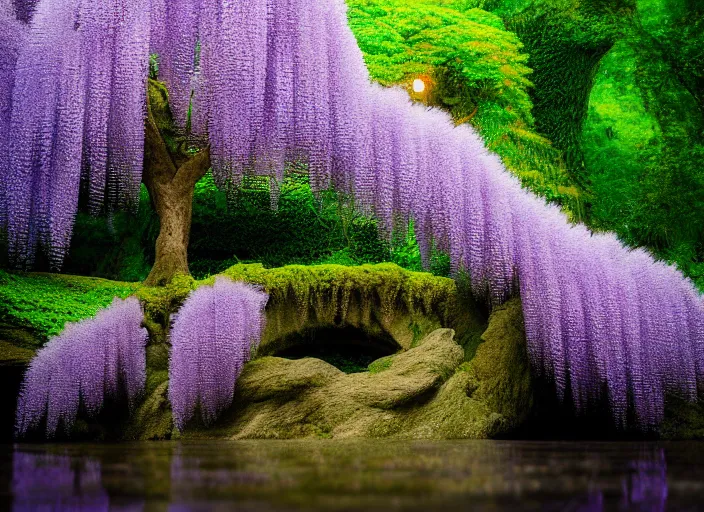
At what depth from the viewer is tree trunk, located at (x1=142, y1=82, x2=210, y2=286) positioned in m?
7.12

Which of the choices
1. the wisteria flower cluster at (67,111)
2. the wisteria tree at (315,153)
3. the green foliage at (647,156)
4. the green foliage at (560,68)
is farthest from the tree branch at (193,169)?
the green foliage at (560,68)

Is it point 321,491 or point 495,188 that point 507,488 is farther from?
point 495,188

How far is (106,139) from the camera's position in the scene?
5953 mm

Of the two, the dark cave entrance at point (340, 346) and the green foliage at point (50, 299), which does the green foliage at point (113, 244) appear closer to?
the green foliage at point (50, 299)

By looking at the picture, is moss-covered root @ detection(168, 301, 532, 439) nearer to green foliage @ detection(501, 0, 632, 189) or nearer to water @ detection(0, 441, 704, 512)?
water @ detection(0, 441, 704, 512)

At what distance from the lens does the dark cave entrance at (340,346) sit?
6.95m

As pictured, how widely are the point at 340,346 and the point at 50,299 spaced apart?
2813 mm

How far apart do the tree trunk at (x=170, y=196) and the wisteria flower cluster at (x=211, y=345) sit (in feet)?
3.74

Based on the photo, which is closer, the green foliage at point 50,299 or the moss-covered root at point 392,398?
the moss-covered root at point 392,398

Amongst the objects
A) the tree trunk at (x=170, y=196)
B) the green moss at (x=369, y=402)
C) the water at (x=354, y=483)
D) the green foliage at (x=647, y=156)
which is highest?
the green foliage at (x=647, y=156)

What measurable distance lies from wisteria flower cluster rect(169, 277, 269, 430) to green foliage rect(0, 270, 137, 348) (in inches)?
44.8

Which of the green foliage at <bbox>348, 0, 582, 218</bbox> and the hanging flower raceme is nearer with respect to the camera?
the hanging flower raceme

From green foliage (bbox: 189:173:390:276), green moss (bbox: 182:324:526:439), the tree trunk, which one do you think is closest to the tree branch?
the tree trunk

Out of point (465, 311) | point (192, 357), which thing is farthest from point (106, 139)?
point (465, 311)
